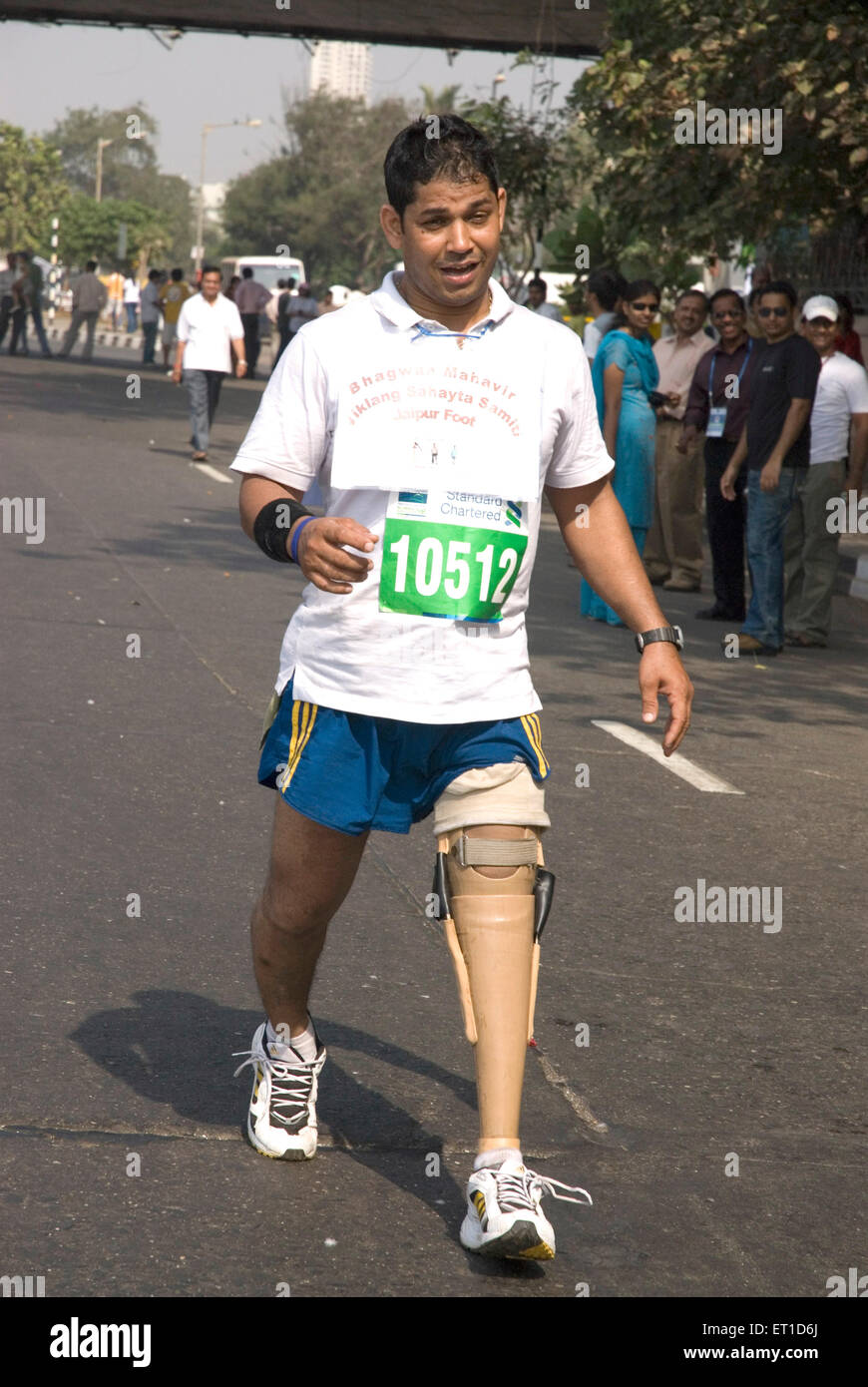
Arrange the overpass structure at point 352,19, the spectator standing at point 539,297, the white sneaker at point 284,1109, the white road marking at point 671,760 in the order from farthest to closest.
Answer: the overpass structure at point 352,19 < the spectator standing at point 539,297 < the white road marking at point 671,760 < the white sneaker at point 284,1109

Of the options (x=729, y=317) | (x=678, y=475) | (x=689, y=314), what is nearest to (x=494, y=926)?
(x=729, y=317)

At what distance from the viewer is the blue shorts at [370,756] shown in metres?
3.46

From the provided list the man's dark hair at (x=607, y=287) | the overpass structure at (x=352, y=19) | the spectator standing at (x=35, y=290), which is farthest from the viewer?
the spectator standing at (x=35, y=290)

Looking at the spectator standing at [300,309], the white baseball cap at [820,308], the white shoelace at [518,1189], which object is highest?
the spectator standing at [300,309]

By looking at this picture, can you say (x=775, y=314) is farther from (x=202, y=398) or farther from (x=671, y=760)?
(x=202, y=398)

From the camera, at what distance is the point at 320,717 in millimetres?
3477

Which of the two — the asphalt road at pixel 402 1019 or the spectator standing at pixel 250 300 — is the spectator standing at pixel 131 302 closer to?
the spectator standing at pixel 250 300

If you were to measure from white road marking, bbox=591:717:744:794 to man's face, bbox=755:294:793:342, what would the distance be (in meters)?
3.25

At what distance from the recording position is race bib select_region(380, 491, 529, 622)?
3375 millimetres

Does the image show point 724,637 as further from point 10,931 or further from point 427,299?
point 427,299

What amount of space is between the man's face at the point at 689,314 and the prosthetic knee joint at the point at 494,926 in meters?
10.3

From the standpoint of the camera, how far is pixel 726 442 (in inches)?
471

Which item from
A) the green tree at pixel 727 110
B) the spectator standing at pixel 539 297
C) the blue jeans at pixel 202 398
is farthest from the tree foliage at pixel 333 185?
the green tree at pixel 727 110

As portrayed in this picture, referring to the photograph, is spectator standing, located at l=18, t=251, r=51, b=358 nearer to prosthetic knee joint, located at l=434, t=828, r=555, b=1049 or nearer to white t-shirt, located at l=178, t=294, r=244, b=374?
white t-shirt, located at l=178, t=294, r=244, b=374
